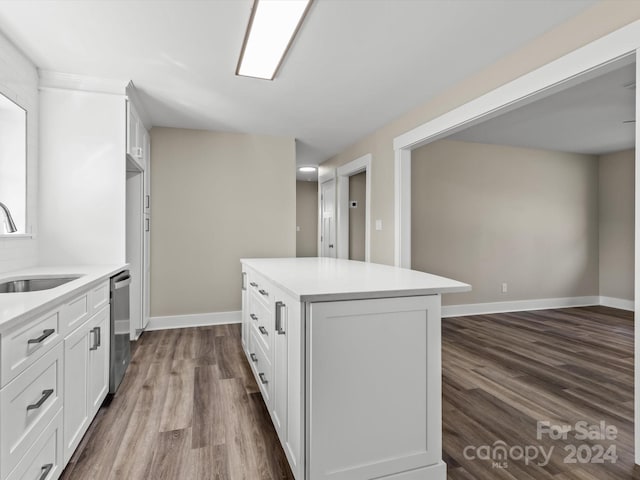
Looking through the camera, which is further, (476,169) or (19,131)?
(476,169)

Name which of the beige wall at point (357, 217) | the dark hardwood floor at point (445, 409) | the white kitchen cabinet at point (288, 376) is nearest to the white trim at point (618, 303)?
the dark hardwood floor at point (445, 409)

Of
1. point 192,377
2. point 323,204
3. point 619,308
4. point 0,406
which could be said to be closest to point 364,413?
point 0,406

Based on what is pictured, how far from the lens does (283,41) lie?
2312 mm

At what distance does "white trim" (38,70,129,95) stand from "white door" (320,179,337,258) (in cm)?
354

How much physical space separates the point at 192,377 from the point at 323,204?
4.35 meters

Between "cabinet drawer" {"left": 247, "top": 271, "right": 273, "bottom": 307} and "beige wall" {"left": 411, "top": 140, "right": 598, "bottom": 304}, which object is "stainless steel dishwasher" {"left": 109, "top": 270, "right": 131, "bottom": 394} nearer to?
"cabinet drawer" {"left": 247, "top": 271, "right": 273, "bottom": 307}

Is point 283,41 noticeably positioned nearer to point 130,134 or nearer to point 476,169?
point 130,134

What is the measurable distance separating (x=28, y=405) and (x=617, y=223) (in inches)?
287

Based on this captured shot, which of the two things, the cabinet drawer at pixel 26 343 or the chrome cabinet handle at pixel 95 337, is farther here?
the chrome cabinet handle at pixel 95 337

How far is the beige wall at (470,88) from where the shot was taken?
191 cm

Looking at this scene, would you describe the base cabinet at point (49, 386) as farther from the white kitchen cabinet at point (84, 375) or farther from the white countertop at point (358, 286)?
the white countertop at point (358, 286)

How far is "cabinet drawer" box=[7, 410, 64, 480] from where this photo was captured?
47.7 inches

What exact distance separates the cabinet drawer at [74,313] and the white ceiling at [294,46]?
1.63 meters

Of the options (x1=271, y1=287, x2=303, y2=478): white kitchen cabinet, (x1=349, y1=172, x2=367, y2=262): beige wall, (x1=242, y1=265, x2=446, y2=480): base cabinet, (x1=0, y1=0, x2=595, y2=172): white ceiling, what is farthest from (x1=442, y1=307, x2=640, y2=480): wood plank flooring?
(x1=0, y1=0, x2=595, y2=172): white ceiling
